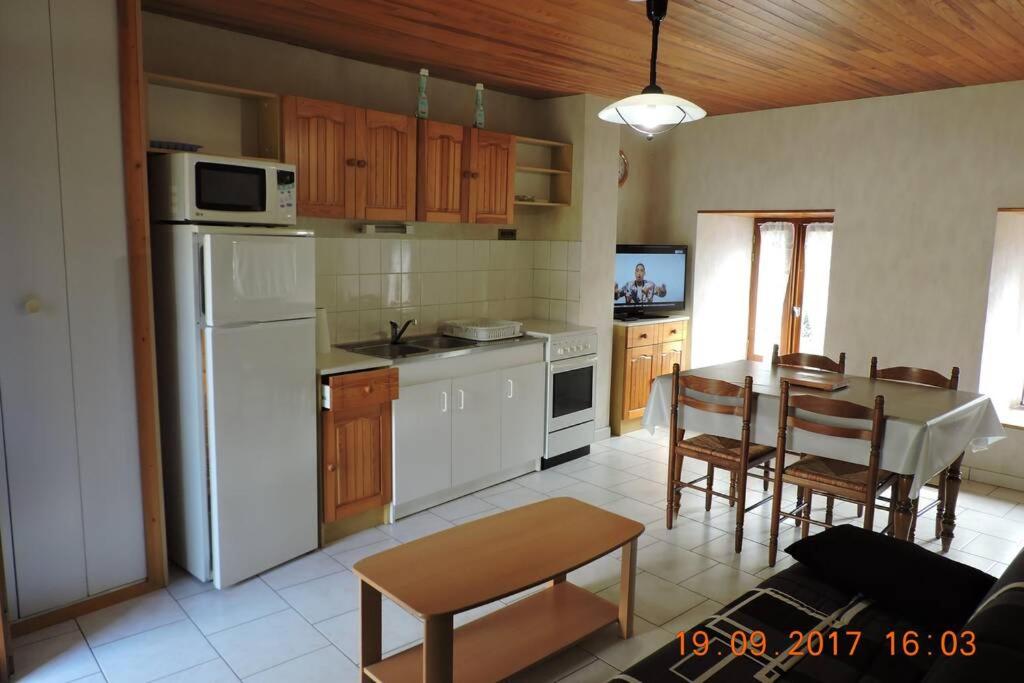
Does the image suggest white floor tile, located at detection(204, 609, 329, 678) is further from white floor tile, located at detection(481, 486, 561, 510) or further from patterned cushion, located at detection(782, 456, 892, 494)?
patterned cushion, located at detection(782, 456, 892, 494)

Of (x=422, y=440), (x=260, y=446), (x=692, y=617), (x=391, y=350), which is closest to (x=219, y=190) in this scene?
(x=260, y=446)

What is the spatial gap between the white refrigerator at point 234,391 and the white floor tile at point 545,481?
1.58 meters

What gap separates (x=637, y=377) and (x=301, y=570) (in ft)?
10.0

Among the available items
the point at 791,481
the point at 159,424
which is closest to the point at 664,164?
the point at 791,481

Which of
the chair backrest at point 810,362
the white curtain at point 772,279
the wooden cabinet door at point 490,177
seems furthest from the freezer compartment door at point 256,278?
the white curtain at point 772,279

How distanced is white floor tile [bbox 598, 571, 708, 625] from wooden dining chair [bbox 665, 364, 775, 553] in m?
0.54

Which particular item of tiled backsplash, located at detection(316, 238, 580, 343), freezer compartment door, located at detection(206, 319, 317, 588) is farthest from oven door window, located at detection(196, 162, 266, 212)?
tiled backsplash, located at detection(316, 238, 580, 343)

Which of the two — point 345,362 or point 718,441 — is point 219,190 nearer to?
point 345,362

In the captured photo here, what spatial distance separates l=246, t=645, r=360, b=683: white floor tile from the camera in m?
2.48

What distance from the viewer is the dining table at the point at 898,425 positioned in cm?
302

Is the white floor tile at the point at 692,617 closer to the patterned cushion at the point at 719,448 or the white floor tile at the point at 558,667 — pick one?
the white floor tile at the point at 558,667

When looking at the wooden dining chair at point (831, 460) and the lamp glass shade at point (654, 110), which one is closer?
the lamp glass shade at point (654, 110)

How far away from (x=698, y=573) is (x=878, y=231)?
2906 mm

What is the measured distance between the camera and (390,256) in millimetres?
4387
